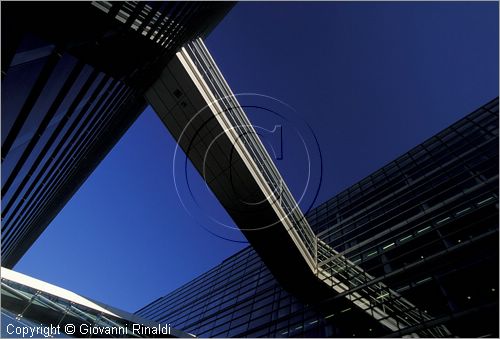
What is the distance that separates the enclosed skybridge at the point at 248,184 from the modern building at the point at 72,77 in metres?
1.78

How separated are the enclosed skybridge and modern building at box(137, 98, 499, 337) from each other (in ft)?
2.18

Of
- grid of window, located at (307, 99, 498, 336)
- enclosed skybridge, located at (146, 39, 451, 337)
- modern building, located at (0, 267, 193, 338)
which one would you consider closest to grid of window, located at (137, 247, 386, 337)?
enclosed skybridge, located at (146, 39, 451, 337)

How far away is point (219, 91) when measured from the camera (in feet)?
66.7

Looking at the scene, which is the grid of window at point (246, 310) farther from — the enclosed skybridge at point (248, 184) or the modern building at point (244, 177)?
the enclosed skybridge at point (248, 184)

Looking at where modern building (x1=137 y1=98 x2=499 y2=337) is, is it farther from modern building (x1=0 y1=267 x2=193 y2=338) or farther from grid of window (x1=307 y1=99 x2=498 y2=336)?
modern building (x1=0 y1=267 x2=193 y2=338)

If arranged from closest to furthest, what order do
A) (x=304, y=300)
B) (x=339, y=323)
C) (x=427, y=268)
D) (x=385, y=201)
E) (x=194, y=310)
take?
(x=427, y=268) → (x=339, y=323) → (x=304, y=300) → (x=385, y=201) → (x=194, y=310)

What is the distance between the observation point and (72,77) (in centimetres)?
1339

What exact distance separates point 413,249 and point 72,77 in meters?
19.2

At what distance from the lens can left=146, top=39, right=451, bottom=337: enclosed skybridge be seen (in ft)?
60.6

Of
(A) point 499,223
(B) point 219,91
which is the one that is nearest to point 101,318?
(B) point 219,91

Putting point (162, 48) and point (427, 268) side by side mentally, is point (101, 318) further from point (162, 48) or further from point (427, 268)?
point (427, 268)

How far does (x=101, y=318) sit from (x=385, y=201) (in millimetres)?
21238

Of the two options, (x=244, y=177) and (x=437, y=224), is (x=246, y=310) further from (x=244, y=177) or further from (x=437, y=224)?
(x=437, y=224)

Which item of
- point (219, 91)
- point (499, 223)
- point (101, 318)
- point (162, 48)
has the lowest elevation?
point (101, 318)
